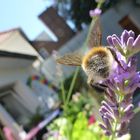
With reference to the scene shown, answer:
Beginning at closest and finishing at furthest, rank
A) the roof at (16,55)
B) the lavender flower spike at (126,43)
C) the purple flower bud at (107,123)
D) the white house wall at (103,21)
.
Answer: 1. the lavender flower spike at (126,43)
2. the purple flower bud at (107,123)
3. the roof at (16,55)
4. the white house wall at (103,21)

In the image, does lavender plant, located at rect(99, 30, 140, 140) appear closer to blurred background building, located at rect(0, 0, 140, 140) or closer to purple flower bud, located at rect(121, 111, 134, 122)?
purple flower bud, located at rect(121, 111, 134, 122)

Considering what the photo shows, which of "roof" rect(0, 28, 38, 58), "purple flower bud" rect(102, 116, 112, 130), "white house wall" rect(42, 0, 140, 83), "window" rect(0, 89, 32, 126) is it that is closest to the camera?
"purple flower bud" rect(102, 116, 112, 130)

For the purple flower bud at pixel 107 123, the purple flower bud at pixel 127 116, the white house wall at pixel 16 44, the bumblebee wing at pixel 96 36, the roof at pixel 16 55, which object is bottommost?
the purple flower bud at pixel 127 116

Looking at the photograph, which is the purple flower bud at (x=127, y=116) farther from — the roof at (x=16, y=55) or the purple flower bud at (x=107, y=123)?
the roof at (x=16, y=55)

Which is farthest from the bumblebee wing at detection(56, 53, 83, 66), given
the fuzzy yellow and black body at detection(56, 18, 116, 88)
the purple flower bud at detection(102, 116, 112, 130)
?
the purple flower bud at detection(102, 116, 112, 130)

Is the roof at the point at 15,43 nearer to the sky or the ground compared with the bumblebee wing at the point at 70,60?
nearer to the sky

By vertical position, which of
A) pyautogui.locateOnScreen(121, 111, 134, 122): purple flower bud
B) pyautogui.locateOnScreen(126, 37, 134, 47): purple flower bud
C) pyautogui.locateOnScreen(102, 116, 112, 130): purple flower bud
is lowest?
pyautogui.locateOnScreen(121, 111, 134, 122): purple flower bud

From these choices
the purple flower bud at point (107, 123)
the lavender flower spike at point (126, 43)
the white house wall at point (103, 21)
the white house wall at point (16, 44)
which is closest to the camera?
the lavender flower spike at point (126, 43)

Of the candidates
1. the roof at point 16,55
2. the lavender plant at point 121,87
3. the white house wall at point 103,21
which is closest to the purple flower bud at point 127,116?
the lavender plant at point 121,87
